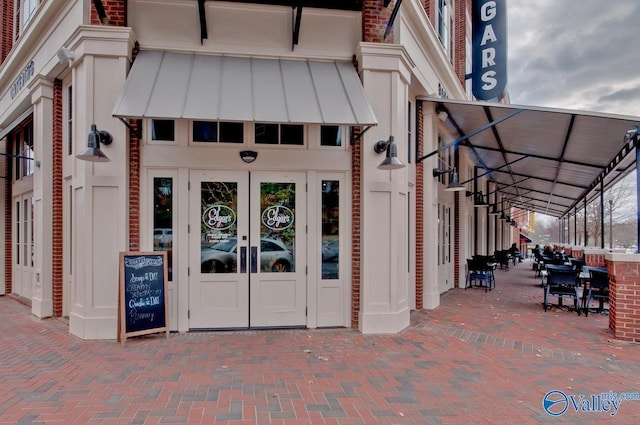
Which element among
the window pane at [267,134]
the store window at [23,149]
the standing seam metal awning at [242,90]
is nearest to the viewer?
the standing seam metal awning at [242,90]

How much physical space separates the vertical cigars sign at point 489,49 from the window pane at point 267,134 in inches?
281

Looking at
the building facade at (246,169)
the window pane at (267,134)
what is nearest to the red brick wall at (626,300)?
the building facade at (246,169)

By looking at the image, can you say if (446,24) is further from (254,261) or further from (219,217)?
(254,261)

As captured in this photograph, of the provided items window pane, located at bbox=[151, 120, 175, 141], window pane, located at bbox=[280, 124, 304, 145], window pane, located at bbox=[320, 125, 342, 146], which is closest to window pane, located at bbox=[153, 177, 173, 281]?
window pane, located at bbox=[151, 120, 175, 141]

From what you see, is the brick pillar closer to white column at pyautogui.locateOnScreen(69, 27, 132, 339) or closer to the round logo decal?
the round logo decal

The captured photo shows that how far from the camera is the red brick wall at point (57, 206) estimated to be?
7.61 meters

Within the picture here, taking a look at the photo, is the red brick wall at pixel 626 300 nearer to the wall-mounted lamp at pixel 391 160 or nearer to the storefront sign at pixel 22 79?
the wall-mounted lamp at pixel 391 160

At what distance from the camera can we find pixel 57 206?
7711 millimetres

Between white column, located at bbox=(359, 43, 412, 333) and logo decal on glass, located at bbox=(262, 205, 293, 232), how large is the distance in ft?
4.03

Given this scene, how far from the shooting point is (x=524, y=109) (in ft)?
24.3

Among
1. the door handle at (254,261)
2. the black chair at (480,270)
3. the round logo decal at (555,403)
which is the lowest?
the round logo decal at (555,403)

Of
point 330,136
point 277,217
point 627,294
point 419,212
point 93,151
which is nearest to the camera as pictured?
point 93,151

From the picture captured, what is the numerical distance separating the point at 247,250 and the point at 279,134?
78.9 inches

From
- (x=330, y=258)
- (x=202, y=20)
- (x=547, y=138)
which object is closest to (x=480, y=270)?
(x=547, y=138)
